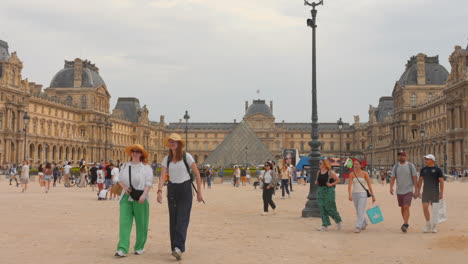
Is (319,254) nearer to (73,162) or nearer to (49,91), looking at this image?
(73,162)

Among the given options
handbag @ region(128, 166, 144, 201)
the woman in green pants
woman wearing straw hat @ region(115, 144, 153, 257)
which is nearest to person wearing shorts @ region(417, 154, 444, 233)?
the woman in green pants

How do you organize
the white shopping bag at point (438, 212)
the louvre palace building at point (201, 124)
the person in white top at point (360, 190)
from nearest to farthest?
the white shopping bag at point (438, 212)
the person in white top at point (360, 190)
the louvre palace building at point (201, 124)

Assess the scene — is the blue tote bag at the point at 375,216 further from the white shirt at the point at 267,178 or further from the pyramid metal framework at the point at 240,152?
the pyramid metal framework at the point at 240,152

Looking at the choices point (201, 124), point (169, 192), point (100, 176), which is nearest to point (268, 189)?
point (169, 192)

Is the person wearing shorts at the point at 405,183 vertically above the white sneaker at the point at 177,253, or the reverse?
the person wearing shorts at the point at 405,183

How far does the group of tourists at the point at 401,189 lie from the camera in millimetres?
9648

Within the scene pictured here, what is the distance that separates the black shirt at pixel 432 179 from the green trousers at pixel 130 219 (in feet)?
18.5

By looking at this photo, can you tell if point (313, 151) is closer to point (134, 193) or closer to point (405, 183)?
point (405, 183)

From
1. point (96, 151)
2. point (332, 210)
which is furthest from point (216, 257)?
point (96, 151)

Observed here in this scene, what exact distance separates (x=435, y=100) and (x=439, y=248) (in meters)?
67.4

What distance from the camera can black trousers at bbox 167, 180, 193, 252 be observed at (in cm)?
688

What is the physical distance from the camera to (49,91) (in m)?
80.8

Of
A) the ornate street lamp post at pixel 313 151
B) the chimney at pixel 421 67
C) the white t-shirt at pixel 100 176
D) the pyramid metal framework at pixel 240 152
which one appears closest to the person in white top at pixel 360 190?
→ the ornate street lamp post at pixel 313 151

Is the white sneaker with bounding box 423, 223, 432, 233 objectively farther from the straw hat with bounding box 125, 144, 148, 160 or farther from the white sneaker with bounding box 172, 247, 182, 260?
the straw hat with bounding box 125, 144, 148, 160
